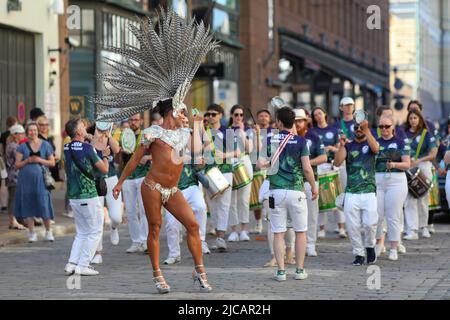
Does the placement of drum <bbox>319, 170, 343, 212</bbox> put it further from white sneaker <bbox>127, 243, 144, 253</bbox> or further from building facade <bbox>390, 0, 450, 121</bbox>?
building facade <bbox>390, 0, 450, 121</bbox>

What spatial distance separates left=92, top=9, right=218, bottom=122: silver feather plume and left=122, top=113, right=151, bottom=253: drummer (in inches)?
140

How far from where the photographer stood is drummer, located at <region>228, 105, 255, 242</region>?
17.6 meters

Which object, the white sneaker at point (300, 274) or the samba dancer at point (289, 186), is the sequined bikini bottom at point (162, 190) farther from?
the white sneaker at point (300, 274)

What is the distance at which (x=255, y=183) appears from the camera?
19.2 m

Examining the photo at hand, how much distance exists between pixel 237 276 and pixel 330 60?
44.1 m

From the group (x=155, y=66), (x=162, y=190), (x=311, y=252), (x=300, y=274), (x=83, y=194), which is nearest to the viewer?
(x=162, y=190)

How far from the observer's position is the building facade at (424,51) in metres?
99.6

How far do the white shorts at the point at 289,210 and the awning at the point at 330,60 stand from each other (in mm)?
35144

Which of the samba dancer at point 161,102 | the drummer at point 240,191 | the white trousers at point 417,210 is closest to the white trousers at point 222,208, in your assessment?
the drummer at point 240,191

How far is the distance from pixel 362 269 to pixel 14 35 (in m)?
16.3

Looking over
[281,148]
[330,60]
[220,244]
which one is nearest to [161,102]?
[281,148]

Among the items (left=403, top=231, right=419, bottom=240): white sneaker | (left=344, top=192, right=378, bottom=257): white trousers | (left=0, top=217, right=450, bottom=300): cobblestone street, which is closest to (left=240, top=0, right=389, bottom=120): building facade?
(left=403, top=231, right=419, bottom=240): white sneaker

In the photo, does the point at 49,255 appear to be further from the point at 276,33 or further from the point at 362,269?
the point at 276,33

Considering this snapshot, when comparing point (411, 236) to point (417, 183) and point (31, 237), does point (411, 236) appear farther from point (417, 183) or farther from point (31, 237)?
point (31, 237)
